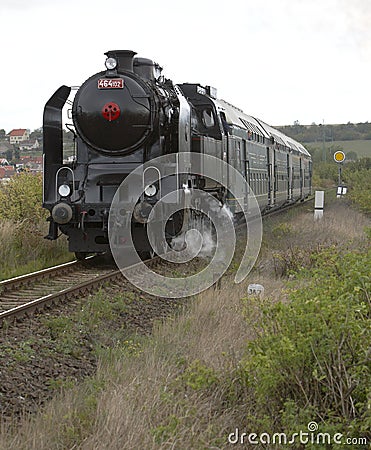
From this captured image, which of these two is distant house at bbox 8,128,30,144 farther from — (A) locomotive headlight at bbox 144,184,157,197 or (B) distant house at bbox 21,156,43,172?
(A) locomotive headlight at bbox 144,184,157,197

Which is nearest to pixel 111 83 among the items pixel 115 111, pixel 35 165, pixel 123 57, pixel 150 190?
pixel 115 111

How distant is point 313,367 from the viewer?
4965 mm

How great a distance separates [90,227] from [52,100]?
2541 millimetres

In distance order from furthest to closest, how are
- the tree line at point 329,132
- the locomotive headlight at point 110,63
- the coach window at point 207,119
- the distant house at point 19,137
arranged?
the tree line at point 329,132 → the distant house at point 19,137 → the coach window at point 207,119 → the locomotive headlight at point 110,63

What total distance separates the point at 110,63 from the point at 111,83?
0.39 metres

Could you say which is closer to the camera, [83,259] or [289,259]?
[289,259]

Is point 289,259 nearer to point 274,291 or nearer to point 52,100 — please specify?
point 274,291

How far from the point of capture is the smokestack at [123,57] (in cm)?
1265

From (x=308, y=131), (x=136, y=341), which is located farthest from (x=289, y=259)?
(x=308, y=131)

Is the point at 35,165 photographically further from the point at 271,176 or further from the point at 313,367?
the point at 313,367

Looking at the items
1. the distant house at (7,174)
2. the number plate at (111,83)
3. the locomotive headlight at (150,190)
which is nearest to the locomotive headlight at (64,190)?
the locomotive headlight at (150,190)

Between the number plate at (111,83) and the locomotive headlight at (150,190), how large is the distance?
71.8 inches

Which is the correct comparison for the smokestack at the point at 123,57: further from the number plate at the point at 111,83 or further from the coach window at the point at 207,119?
the coach window at the point at 207,119

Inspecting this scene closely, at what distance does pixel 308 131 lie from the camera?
4316 inches
